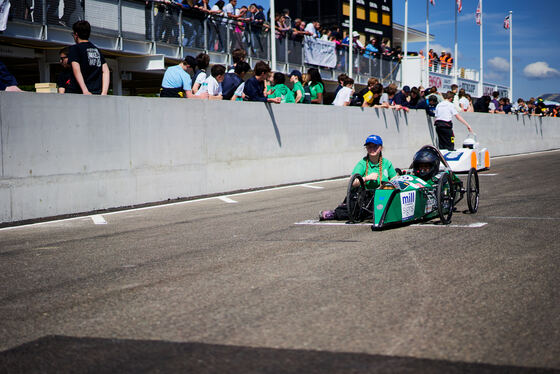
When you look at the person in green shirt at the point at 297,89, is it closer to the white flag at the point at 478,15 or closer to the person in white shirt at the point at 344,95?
the person in white shirt at the point at 344,95

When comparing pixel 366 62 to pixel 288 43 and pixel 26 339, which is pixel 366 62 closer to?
pixel 288 43

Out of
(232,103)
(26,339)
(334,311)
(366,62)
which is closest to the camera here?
(26,339)

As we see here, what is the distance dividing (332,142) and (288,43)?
8180 mm

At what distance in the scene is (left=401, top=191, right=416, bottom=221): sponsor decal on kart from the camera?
8289 millimetres

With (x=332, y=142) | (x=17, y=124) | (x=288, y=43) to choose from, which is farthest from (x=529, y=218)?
(x=288, y=43)

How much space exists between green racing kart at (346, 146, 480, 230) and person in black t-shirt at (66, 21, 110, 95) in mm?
4591

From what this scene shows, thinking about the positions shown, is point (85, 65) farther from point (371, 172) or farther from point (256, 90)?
point (371, 172)

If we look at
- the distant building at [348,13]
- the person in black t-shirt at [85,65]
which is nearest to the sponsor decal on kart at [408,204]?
the person in black t-shirt at [85,65]

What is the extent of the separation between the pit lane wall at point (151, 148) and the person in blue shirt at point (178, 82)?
0.70 m

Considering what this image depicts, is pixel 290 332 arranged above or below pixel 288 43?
below

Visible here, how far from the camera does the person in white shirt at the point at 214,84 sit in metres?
13.6

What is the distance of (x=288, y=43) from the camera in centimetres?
2406

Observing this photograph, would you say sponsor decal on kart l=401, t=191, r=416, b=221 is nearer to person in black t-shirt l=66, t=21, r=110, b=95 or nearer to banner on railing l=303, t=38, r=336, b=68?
person in black t-shirt l=66, t=21, r=110, b=95

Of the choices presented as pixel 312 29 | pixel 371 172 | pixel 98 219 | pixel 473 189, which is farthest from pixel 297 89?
pixel 312 29
